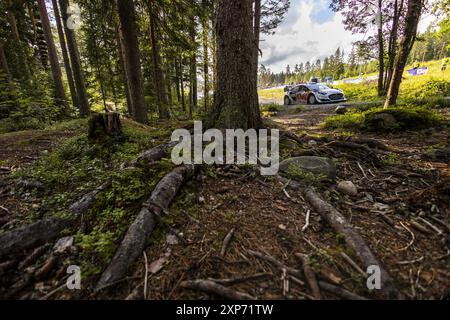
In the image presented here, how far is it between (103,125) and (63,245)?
9.20 ft

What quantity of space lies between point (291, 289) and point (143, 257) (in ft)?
4.17

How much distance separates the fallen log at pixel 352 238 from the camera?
5.21 ft

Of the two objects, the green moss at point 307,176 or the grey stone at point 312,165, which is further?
the grey stone at point 312,165

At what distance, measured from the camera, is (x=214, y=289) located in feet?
5.25

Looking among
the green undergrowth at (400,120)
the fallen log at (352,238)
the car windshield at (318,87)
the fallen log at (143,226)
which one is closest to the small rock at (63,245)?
the fallen log at (143,226)

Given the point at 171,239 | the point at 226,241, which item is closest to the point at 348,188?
the point at 226,241

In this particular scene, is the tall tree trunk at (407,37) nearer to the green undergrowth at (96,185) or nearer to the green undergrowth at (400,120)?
the green undergrowth at (400,120)

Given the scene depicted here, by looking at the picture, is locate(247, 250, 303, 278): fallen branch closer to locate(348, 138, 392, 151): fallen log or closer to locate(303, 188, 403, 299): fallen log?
locate(303, 188, 403, 299): fallen log

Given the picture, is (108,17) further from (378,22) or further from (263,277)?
(378,22)

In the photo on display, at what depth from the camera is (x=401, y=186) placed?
3047mm

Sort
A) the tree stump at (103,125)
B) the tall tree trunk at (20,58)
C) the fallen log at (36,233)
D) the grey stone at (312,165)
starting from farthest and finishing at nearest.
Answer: the tall tree trunk at (20,58) < the tree stump at (103,125) < the grey stone at (312,165) < the fallen log at (36,233)

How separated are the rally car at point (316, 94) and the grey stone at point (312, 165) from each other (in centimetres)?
1401

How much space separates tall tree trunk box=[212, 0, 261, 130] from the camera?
4.17 metres

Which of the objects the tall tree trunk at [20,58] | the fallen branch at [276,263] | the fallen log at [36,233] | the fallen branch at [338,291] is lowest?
the fallen branch at [338,291]
